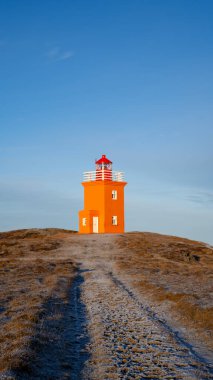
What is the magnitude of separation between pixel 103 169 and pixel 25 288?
33892mm

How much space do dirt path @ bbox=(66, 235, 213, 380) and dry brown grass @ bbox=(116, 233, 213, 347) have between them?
109 cm

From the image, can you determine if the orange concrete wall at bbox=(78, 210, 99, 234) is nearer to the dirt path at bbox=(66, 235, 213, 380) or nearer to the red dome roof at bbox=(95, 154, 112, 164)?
the red dome roof at bbox=(95, 154, 112, 164)

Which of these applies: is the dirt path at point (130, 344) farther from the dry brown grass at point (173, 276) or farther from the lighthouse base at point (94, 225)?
the lighthouse base at point (94, 225)

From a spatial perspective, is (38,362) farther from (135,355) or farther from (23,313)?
(23,313)

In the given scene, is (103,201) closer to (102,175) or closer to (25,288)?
(102,175)

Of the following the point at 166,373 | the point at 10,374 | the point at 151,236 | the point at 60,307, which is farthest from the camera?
the point at 151,236

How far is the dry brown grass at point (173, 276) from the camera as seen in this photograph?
14508 mm

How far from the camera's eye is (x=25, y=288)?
2036 centimetres

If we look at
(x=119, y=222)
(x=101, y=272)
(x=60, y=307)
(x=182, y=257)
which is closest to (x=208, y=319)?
(x=60, y=307)

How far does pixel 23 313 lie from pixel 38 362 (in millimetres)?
5285

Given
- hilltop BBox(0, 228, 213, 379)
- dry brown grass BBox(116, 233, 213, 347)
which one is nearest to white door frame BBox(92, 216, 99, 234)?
dry brown grass BBox(116, 233, 213, 347)

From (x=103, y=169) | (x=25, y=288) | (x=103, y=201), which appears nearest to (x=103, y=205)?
(x=103, y=201)

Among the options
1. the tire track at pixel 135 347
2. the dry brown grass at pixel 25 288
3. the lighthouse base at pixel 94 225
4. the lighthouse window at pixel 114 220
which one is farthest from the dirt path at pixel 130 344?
the lighthouse window at pixel 114 220

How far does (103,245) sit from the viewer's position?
39.6 meters
